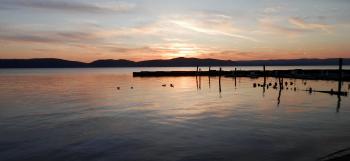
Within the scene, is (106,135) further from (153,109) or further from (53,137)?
(153,109)

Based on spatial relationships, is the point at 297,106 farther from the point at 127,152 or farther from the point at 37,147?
the point at 37,147

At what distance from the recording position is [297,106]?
4162cm

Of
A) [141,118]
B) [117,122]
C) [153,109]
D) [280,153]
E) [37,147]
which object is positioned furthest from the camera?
[153,109]

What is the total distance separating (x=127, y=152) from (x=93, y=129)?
8197 millimetres

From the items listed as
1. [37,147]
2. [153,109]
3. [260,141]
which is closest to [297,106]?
[153,109]

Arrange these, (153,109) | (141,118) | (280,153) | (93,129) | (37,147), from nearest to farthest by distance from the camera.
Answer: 1. (280,153)
2. (37,147)
3. (93,129)
4. (141,118)
5. (153,109)

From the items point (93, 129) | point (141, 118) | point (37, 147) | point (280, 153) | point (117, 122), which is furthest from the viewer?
point (141, 118)

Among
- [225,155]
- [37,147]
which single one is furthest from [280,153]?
[37,147]

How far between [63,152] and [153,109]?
68.3 ft

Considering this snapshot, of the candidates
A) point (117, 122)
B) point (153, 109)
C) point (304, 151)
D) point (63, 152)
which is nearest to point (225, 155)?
point (304, 151)

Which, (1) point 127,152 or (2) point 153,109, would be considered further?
(2) point 153,109

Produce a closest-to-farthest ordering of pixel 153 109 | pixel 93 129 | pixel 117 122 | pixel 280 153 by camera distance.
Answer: pixel 280 153 → pixel 93 129 → pixel 117 122 → pixel 153 109

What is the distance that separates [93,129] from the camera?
2833 cm

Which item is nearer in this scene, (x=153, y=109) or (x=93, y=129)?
(x=93, y=129)
